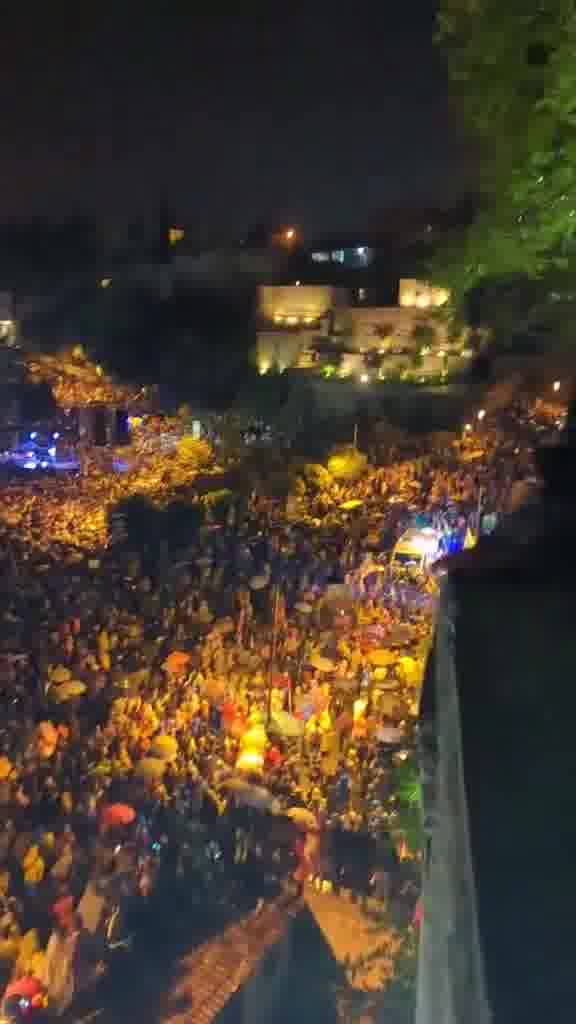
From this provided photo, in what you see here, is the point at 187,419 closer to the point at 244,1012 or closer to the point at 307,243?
the point at 307,243

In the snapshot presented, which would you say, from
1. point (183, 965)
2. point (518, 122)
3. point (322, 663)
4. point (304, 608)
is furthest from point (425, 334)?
point (183, 965)

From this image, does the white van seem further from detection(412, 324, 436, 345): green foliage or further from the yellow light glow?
detection(412, 324, 436, 345): green foliage

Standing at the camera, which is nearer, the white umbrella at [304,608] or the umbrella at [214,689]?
the umbrella at [214,689]

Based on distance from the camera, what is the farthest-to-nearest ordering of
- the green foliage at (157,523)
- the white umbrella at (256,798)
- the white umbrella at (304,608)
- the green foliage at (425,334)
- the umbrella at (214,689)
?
1. the green foliage at (425,334)
2. the green foliage at (157,523)
3. the white umbrella at (304,608)
4. the umbrella at (214,689)
5. the white umbrella at (256,798)

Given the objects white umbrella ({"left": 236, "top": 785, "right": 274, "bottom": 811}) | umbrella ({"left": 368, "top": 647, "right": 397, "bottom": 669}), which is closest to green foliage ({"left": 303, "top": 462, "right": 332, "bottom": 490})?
umbrella ({"left": 368, "top": 647, "right": 397, "bottom": 669})

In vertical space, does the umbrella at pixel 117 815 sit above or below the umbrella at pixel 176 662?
below

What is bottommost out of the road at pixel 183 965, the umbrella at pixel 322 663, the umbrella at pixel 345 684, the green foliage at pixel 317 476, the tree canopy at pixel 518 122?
the road at pixel 183 965

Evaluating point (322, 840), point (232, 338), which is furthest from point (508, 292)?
point (232, 338)

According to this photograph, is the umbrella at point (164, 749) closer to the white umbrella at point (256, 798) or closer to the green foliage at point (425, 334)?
the white umbrella at point (256, 798)

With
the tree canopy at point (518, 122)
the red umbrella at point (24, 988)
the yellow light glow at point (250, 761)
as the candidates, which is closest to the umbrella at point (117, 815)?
the yellow light glow at point (250, 761)
